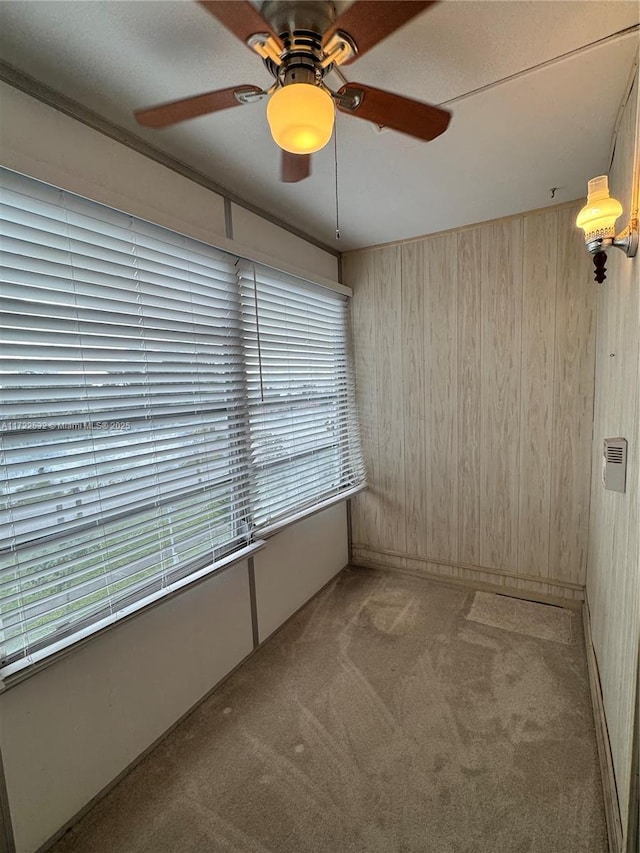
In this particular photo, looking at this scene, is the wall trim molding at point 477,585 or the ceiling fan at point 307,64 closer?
the ceiling fan at point 307,64

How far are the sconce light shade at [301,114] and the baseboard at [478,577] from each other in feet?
9.21

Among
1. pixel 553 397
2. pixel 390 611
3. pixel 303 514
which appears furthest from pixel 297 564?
pixel 553 397

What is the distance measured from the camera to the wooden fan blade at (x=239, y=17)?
81 centimetres

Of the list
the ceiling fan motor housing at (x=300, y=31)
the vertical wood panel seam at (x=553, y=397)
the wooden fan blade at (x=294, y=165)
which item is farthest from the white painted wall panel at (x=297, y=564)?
the ceiling fan motor housing at (x=300, y=31)

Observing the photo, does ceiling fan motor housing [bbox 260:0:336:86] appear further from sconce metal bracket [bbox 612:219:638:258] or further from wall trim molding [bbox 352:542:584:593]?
wall trim molding [bbox 352:542:584:593]

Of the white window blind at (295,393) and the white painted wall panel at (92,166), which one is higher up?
the white painted wall panel at (92,166)

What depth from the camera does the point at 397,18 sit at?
2.84ft

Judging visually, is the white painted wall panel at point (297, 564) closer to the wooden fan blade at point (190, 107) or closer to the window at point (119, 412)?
the window at point (119, 412)

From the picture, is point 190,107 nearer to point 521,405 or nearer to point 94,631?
point 94,631

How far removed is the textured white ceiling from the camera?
1.13 m

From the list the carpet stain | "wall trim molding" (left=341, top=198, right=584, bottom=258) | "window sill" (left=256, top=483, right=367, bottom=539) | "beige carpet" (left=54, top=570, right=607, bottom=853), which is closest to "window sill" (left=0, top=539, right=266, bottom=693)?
"window sill" (left=256, top=483, right=367, bottom=539)

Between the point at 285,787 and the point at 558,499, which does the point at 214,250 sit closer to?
the point at 285,787

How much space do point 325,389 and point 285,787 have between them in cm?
213

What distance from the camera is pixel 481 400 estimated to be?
2.72 metres
